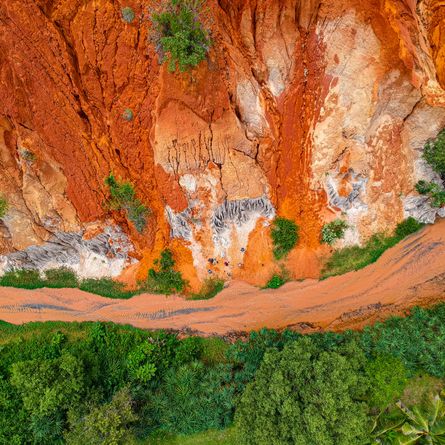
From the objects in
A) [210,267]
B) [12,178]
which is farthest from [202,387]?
[12,178]

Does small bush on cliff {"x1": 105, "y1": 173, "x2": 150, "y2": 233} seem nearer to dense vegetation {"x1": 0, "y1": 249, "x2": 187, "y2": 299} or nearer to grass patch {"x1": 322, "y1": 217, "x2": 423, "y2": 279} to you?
dense vegetation {"x1": 0, "y1": 249, "x2": 187, "y2": 299}

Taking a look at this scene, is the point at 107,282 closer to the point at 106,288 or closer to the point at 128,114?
the point at 106,288

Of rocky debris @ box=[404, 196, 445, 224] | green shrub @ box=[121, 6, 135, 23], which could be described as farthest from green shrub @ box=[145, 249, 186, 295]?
rocky debris @ box=[404, 196, 445, 224]

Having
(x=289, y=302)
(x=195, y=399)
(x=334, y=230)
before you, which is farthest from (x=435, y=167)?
(x=195, y=399)

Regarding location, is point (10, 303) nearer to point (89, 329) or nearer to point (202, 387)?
point (89, 329)

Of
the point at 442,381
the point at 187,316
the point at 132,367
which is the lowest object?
the point at 442,381

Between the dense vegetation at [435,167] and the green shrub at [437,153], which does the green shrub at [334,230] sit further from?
the green shrub at [437,153]
